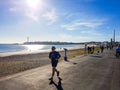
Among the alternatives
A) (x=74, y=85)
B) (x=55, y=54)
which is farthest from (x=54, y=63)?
(x=74, y=85)

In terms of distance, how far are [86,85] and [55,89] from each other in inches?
70.9

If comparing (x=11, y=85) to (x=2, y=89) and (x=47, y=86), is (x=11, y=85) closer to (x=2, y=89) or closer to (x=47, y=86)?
(x=2, y=89)

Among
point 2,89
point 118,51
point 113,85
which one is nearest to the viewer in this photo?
point 2,89

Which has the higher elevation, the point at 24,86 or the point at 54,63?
the point at 54,63

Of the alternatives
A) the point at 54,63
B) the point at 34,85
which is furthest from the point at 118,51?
the point at 34,85

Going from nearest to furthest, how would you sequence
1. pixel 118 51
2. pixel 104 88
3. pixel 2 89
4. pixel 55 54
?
pixel 2 89, pixel 104 88, pixel 55 54, pixel 118 51

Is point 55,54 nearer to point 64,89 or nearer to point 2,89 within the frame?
point 64,89

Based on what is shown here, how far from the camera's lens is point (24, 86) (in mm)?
9609

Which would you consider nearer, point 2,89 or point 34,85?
point 2,89

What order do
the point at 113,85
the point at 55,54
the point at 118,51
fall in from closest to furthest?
the point at 113,85, the point at 55,54, the point at 118,51

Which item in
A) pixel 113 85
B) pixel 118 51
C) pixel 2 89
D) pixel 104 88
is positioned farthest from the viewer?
pixel 118 51

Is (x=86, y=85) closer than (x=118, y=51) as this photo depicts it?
Yes

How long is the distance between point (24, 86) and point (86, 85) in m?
3.01

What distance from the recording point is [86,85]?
10.1m
